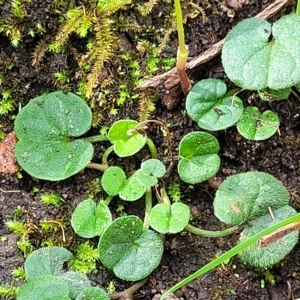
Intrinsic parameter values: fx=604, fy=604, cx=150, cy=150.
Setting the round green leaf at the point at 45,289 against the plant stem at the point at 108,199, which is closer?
the round green leaf at the point at 45,289

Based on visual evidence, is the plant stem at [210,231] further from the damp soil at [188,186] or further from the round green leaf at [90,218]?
the round green leaf at [90,218]

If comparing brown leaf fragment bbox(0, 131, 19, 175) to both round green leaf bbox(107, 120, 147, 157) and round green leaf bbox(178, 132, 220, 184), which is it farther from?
round green leaf bbox(178, 132, 220, 184)

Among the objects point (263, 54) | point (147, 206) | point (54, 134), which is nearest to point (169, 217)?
point (147, 206)

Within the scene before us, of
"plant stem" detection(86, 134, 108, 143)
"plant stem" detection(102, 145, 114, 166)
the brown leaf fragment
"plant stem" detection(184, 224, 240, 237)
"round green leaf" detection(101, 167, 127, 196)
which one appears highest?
the brown leaf fragment

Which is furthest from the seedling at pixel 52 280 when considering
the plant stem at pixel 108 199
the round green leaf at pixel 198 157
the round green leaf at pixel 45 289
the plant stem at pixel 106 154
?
the round green leaf at pixel 198 157

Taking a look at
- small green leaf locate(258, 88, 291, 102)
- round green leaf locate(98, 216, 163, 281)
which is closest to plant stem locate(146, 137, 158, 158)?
round green leaf locate(98, 216, 163, 281)

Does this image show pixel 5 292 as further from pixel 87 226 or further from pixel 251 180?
pixel 251 180
